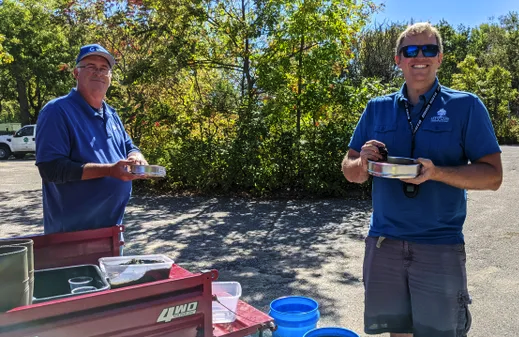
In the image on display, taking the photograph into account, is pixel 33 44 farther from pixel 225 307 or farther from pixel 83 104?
pixel 225 307

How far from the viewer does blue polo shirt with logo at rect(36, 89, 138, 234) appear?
2684mm

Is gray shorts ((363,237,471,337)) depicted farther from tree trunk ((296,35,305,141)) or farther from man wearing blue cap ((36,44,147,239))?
tree trunk ((296,35,305,141))

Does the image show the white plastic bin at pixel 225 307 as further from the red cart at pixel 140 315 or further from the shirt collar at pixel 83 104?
the shirt collar at pixel 83 104

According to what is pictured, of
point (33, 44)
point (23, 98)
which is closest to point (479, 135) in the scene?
point (33, 44)

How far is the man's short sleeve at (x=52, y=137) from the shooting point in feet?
8.69

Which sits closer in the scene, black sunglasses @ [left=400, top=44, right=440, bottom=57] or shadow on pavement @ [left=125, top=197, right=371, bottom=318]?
black sunglasses @ [left=400, top=44, right=440, bottom=57]

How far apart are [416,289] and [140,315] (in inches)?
58.0

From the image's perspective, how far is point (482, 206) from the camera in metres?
9.01

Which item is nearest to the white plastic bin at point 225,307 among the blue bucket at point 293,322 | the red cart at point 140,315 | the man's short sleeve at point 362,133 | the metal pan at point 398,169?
the red cart at point 140,315

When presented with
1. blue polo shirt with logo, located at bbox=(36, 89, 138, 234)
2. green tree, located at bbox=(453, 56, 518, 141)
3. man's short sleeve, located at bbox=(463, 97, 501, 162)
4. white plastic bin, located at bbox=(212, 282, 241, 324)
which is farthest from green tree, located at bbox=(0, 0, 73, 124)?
man's short sleeve, located at bbox=(463, 97, 501, 162)

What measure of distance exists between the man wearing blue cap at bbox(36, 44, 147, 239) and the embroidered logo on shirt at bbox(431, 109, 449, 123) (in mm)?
1696

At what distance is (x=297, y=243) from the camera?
264 inches

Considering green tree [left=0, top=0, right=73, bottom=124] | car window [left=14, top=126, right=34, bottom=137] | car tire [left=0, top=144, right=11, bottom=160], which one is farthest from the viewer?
green tree [left=0, top=0, right=73, bottom=124]

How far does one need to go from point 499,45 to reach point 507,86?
1383cm
